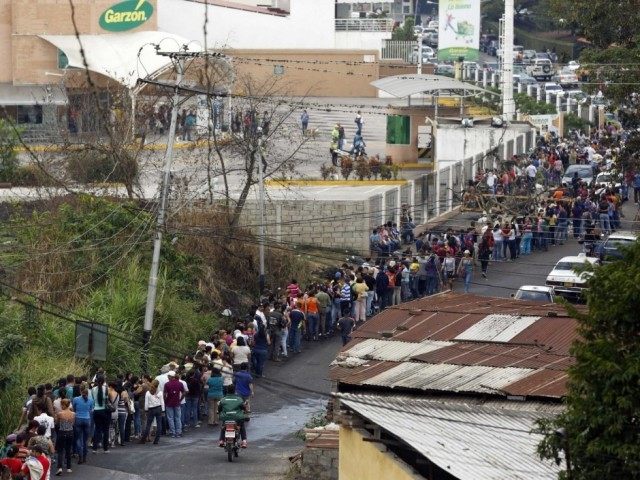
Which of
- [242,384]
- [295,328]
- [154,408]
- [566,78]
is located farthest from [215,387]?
[566,78]

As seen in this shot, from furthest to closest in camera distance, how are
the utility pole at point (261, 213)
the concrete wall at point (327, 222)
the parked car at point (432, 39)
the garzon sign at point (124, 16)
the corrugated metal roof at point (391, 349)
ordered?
the parked car at point (432, 39) → the garzon sign at point (124, 16) → the concrete wall at point (327, 222) → the utility pole at point (261, 213) → the corrugated metal roof at point (391, 349)

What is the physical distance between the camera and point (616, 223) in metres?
42.2

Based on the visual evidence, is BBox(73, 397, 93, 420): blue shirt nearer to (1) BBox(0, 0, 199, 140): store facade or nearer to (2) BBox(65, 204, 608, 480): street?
(2) BBox(65, 204, 608, 480): street

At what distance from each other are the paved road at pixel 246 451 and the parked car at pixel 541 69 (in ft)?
190

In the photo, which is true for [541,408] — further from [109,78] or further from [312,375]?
[109,78]

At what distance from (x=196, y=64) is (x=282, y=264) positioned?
1751cm

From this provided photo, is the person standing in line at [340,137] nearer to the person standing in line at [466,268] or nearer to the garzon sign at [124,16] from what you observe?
the garzon sign at [124,16]

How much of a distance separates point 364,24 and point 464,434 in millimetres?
53911

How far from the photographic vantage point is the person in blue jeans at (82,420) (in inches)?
930

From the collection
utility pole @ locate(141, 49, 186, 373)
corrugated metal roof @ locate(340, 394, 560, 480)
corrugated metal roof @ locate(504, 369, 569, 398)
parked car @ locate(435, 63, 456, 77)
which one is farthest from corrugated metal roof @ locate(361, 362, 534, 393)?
parked car @ locate(435, 63, 456, 77)

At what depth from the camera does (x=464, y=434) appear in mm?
18328

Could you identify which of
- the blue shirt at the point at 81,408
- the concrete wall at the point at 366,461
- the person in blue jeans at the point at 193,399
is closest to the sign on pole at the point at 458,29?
the person in blue jeans at the point at 193,399

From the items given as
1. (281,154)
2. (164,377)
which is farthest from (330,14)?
(164,377)

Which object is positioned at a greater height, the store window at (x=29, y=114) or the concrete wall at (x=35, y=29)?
the concrete wall at (x=35, y=29)
